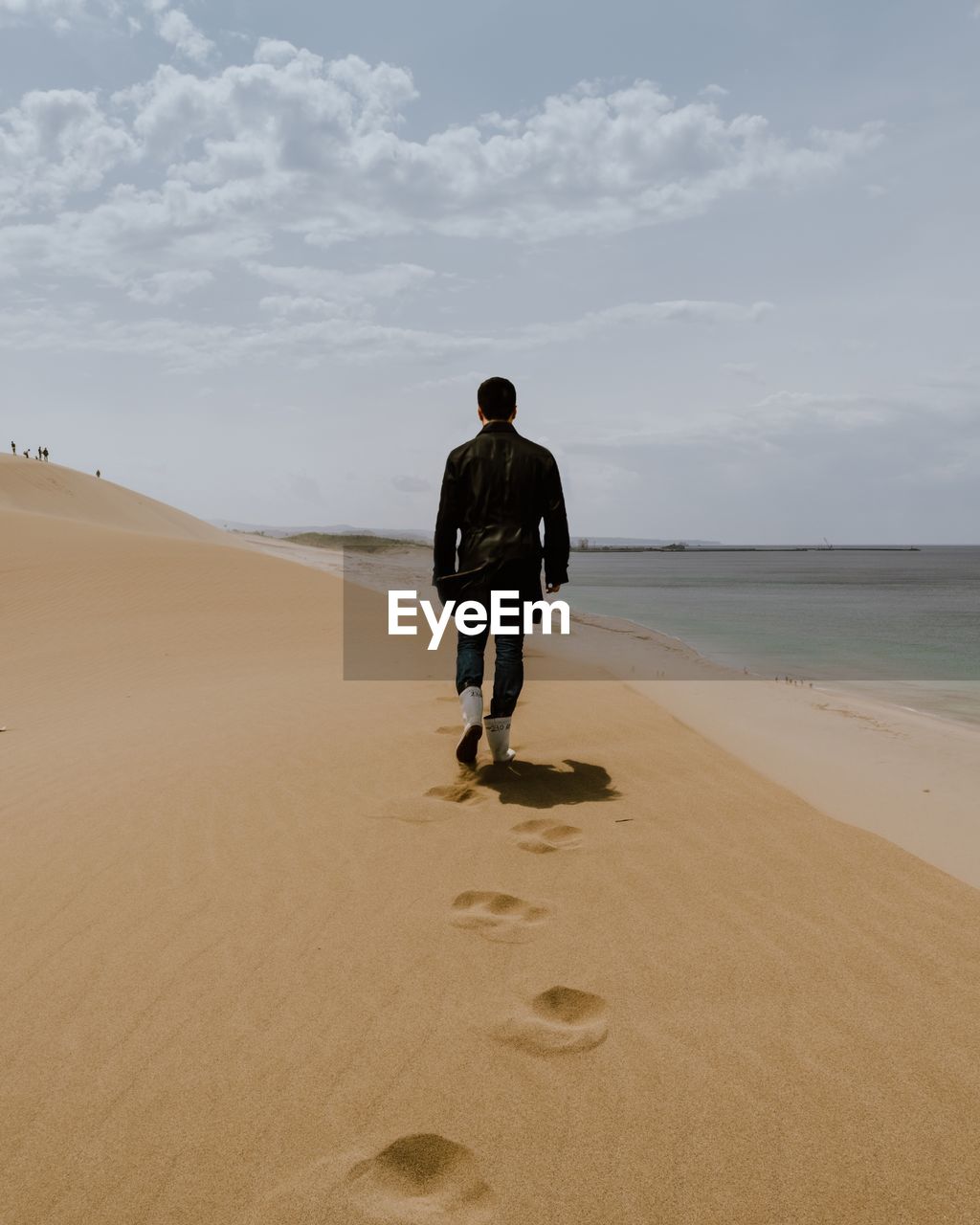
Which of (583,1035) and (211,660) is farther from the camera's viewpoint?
(211,660)

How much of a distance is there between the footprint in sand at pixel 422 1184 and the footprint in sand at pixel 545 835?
1740 mm

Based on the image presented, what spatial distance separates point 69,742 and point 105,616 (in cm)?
795

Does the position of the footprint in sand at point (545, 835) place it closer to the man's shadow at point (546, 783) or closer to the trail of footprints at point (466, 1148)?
the trail of footprints at point (466, 1148)

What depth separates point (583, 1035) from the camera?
218 centimetres

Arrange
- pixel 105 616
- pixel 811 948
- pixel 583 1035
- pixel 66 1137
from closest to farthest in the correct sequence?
1. pixel 66 1137
2. pixel 583 1035
3. pixel 811 948
4. pixel 105 616

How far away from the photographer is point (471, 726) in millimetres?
4387

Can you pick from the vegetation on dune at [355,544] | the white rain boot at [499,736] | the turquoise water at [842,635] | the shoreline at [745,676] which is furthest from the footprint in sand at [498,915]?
the vegetation on dune at [355,544]

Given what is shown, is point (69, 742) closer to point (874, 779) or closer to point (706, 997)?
point (706, 997)

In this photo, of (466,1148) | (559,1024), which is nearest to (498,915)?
(559,1024)

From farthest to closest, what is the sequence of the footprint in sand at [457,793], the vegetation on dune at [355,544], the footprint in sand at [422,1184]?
the vegetation on dune at [355,544], the footprint in sand at [457,793], the footprint in sand at [422,1184]

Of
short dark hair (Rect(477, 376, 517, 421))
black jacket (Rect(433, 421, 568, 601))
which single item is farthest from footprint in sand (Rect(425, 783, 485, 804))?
short dark hair (Rect(477, 376, 517, 421))

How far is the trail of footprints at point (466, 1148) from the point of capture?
5.40 ft

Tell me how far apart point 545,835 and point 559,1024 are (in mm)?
1467

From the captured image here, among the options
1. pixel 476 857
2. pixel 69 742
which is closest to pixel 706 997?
pixel 476 857
